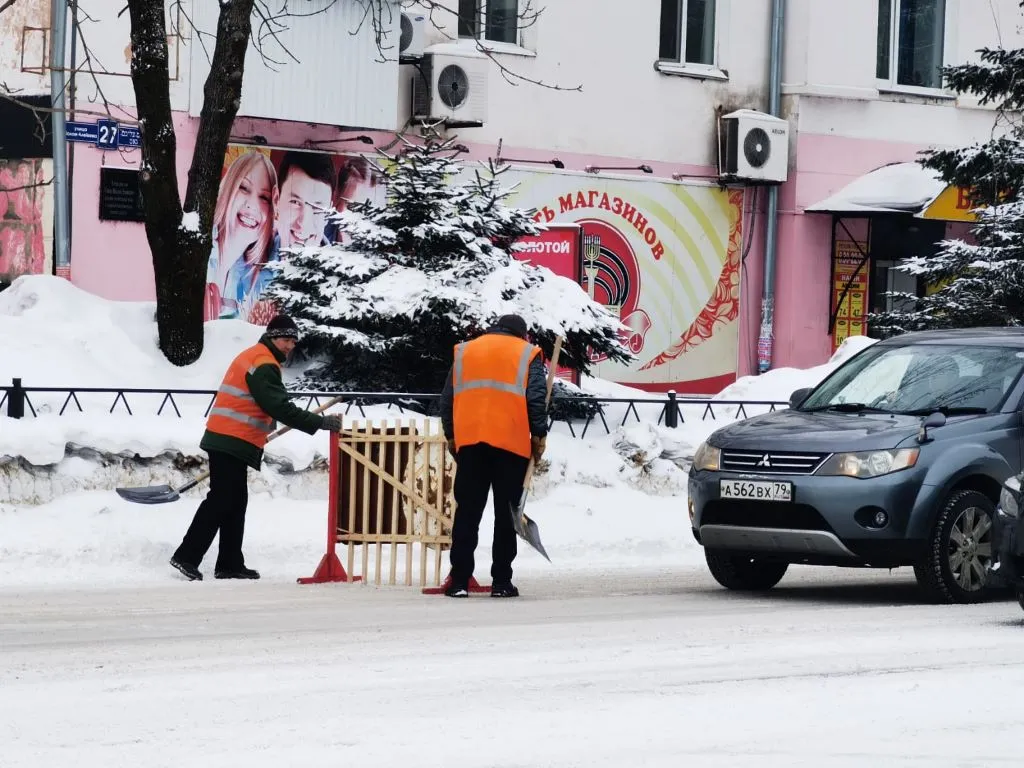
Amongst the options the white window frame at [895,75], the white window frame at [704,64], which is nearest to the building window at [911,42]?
the white window frame at [895,75]

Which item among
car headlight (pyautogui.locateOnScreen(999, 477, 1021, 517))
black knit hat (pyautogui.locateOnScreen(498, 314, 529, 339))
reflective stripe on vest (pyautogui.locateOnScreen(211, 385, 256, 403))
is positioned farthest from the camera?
reflective stripe on vest (pyautogui.locateOnScreen(211, 385, 256, 403))

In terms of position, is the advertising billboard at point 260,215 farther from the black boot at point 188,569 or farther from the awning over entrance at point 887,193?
the black boot at point 188,569

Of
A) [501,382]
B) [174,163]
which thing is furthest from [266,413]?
[174,163]

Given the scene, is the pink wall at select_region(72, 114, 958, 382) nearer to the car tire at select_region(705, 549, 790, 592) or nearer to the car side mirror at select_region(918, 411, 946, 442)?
the car tire at select_region(705, 549, 790, 592)

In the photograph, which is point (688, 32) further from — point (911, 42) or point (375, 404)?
point (375, 404)

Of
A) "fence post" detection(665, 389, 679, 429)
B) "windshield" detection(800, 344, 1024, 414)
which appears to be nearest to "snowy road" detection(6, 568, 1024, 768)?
"windshield" detection(800, 344, 1024, 414)

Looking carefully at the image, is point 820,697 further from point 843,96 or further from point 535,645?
point 843,96

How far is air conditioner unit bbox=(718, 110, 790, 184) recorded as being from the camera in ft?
86.5

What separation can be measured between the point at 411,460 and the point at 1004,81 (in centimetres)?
1007

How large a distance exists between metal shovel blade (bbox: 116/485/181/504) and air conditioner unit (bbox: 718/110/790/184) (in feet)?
47.9

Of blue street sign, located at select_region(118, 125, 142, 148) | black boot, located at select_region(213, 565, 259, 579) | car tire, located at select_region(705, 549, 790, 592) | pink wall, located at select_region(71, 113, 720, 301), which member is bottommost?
black boot, located at select_region(213, 565, 259, 579)

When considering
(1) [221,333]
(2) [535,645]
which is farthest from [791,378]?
(2) [535,645]

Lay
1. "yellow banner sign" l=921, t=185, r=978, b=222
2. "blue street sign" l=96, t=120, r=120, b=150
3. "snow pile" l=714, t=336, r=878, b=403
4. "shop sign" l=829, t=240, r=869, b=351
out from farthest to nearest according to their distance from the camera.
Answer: "shop sign" l=829, t=240, r=869, b=351, "yellow banner sign" l=921, t=185, r=978, b=222, "blue street sign" l=96, t=120, r=120, b=150, "snow pile" l=714, t=336, r=878, b=403

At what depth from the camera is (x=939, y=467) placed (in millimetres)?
11039
